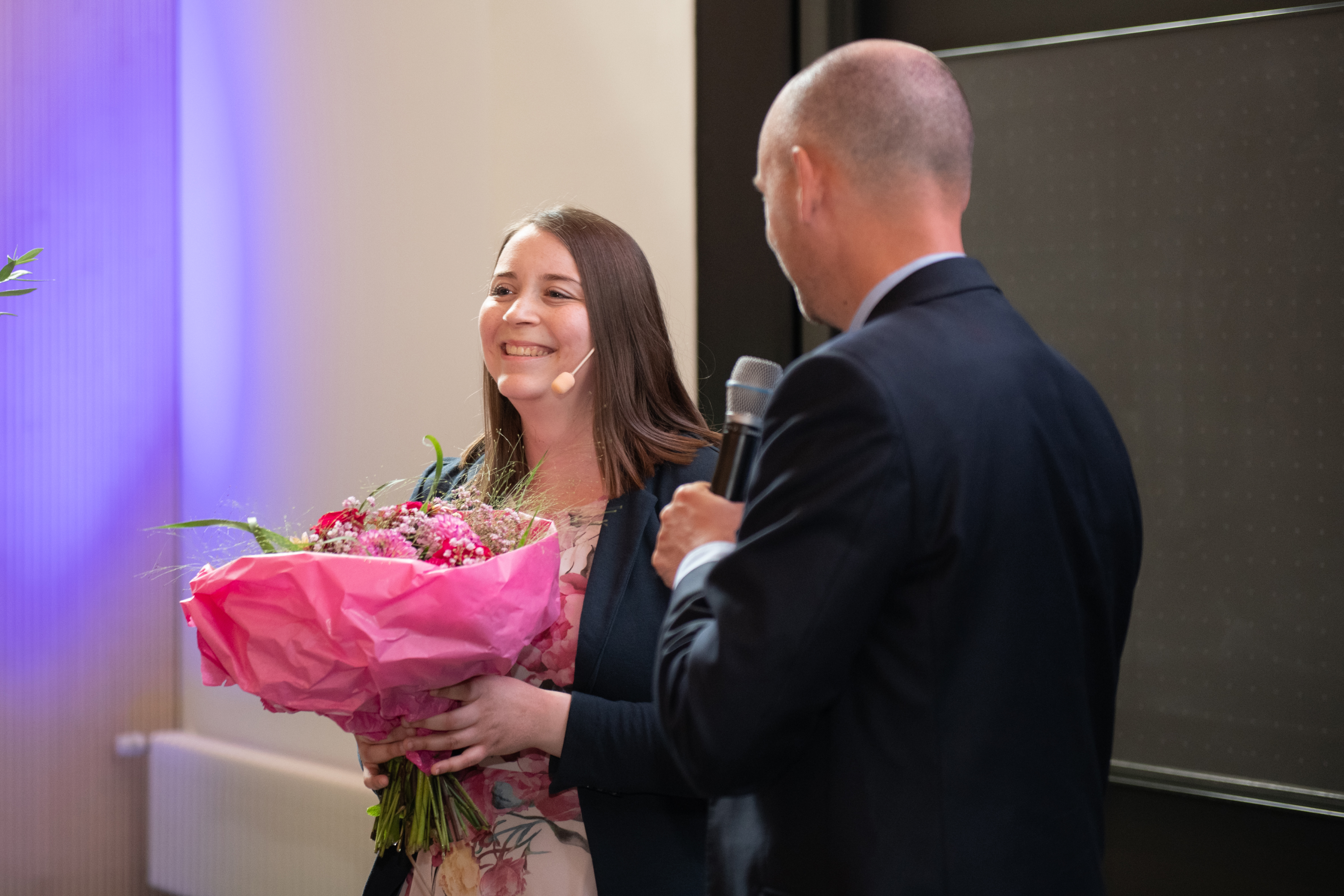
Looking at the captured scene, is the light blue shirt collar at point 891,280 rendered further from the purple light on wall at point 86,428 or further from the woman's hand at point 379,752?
the purple light on wall at point 86,428

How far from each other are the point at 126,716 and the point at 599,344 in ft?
8.24

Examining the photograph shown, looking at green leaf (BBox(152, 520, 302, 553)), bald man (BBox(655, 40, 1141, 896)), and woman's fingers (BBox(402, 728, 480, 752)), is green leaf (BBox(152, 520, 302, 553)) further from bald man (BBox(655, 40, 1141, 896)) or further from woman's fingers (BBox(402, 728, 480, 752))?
bald man (BBox(655, 40, 1141, 896))

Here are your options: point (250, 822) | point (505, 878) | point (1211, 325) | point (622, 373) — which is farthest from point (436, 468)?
point (250, 822)

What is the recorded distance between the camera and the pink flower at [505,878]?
1.56 metres

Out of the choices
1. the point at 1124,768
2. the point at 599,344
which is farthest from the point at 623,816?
the point at 1124,768

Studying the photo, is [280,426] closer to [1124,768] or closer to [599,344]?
[599,344]

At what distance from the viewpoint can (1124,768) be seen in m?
2.18

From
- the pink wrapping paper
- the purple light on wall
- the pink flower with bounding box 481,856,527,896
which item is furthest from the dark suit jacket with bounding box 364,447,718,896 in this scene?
the purple light on wall

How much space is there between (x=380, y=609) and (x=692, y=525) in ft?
1.34

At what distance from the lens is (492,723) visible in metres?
1.48

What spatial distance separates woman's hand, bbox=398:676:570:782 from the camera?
146cm

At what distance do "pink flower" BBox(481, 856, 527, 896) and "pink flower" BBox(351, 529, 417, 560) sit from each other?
504 mm

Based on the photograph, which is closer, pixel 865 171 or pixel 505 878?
pixel 865 171

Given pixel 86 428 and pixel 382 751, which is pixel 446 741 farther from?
pixel 86 428
